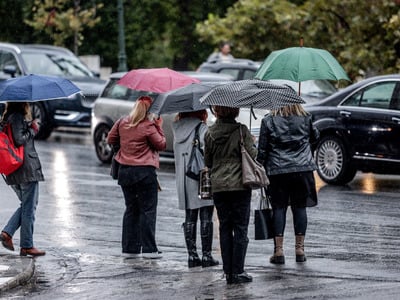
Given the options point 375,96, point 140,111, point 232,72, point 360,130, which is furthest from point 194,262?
point 232,72

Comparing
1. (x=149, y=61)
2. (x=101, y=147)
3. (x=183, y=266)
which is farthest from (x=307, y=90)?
(x=149, y=61)

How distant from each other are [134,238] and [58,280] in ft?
5.19

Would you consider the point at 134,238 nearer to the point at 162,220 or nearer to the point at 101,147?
the point at 162,220

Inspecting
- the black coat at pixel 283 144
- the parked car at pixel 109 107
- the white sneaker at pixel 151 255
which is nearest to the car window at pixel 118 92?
the parked car at pixel 109 107

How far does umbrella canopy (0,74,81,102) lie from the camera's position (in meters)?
12.7

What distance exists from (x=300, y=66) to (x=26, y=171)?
9.88ft

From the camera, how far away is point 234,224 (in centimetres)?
1137

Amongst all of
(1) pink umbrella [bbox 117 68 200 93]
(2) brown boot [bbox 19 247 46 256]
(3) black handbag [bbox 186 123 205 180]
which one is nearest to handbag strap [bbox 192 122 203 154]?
(3) black handbag [bbox 186 123 205 180]

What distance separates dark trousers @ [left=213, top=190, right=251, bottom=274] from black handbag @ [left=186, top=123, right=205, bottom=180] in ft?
3.06

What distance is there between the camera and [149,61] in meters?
52.2

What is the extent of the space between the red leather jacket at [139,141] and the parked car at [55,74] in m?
14.7

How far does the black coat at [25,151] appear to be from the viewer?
1289 cm

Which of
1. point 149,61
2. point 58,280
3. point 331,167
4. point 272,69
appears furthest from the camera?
point 149,61

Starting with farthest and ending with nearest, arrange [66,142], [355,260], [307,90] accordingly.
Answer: [66,142] < [307,90] < [355,260]
